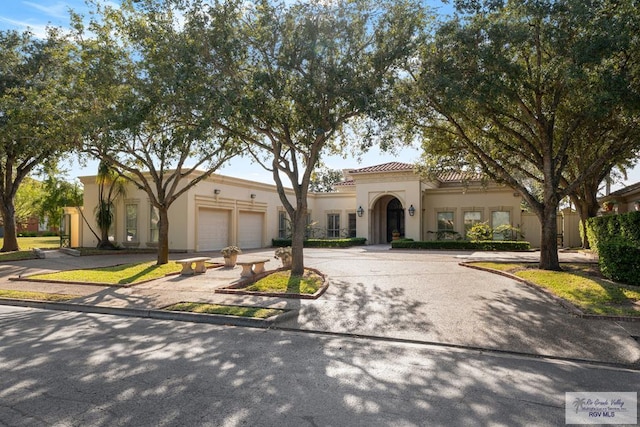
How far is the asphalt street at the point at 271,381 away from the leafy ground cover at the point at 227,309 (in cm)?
96

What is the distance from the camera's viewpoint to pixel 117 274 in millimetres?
13312

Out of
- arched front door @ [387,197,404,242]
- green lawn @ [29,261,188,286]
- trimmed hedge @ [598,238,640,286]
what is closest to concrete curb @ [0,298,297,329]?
green lawn @ [29,261,188,286]

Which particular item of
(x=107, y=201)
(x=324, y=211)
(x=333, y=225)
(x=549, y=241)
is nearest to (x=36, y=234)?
(x=107, y=201)

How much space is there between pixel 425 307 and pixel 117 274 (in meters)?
9.64

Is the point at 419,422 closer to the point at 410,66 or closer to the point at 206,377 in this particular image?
the point at 206,377

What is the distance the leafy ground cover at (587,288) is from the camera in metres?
7.74

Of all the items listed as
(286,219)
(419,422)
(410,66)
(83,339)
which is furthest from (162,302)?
(286,219)

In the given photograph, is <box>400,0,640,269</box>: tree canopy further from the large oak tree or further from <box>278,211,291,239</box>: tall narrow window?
<box>278,211,291,239</box>: tall narrow window

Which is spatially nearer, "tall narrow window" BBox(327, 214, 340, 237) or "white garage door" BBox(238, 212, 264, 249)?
"white garage door" BBox(238, 212, 264, 249)

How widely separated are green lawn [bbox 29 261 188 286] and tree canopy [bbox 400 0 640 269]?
8857mm

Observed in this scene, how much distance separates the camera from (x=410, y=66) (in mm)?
11914

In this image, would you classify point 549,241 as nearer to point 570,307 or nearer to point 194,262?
point 570,307

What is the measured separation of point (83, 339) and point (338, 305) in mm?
4571

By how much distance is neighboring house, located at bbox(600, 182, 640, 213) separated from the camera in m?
18.3
